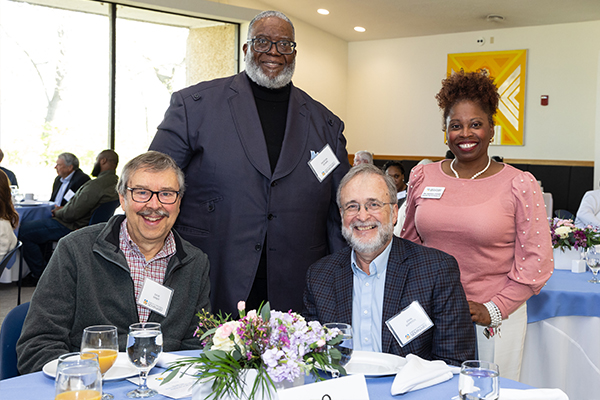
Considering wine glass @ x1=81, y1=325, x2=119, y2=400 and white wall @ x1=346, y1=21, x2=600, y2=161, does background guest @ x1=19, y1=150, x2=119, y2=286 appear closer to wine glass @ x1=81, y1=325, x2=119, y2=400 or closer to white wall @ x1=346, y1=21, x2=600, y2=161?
wine glass @ x1=81, y1=325, x2=119, y2=400

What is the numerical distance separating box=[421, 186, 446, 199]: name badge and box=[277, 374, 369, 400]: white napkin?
1255 millimetres

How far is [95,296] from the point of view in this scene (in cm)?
185

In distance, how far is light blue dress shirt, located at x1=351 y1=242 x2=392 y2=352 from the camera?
194cm

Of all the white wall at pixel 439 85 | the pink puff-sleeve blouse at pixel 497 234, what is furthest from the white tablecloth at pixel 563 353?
the white wall at pixel 439 85

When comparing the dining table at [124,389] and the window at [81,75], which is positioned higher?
the window at [81,75]

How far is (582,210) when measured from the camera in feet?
18.5

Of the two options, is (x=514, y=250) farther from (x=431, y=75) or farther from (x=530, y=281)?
(x=431, y=75)

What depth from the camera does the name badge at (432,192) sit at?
234 centimetres

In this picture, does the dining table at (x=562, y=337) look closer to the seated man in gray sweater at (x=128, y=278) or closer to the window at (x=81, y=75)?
the seated man in gray sweater at (x=128, y=278)

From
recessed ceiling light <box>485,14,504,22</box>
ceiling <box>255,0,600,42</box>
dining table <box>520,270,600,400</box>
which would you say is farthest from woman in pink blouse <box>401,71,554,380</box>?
recessed ceiling light <box>485,14,504,22</box>

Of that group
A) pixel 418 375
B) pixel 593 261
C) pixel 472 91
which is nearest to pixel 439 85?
pixel 593 261

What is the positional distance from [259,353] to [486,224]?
1.34 meters

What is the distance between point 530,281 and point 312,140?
3.44ft

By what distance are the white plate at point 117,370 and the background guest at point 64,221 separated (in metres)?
4.92
